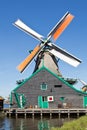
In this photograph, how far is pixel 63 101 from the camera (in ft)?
172

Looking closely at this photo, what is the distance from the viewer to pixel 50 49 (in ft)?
189

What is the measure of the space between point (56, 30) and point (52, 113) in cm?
1655

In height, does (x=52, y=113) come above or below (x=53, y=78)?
below

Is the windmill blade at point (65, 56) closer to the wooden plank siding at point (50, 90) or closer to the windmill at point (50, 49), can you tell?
the windmill at point (50, 49)

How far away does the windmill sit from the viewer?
5503 centimetres

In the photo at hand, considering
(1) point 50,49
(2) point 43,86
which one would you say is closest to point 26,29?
(1) point 50,49

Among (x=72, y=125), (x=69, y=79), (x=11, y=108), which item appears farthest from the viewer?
(x=69, y=79)

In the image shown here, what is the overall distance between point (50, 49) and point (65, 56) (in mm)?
3614

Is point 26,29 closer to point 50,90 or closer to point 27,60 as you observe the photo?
point 27,60

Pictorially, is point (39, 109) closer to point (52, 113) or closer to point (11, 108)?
point (52, 113)

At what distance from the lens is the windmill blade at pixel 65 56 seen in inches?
2152

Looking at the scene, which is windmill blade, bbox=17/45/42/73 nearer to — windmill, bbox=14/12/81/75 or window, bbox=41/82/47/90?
windmill, bbox=14/12/81/75

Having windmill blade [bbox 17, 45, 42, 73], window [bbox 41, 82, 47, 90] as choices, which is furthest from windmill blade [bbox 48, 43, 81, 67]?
window [bbox 41, 82, 47, 90]

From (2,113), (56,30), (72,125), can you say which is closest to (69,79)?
(56,30)
